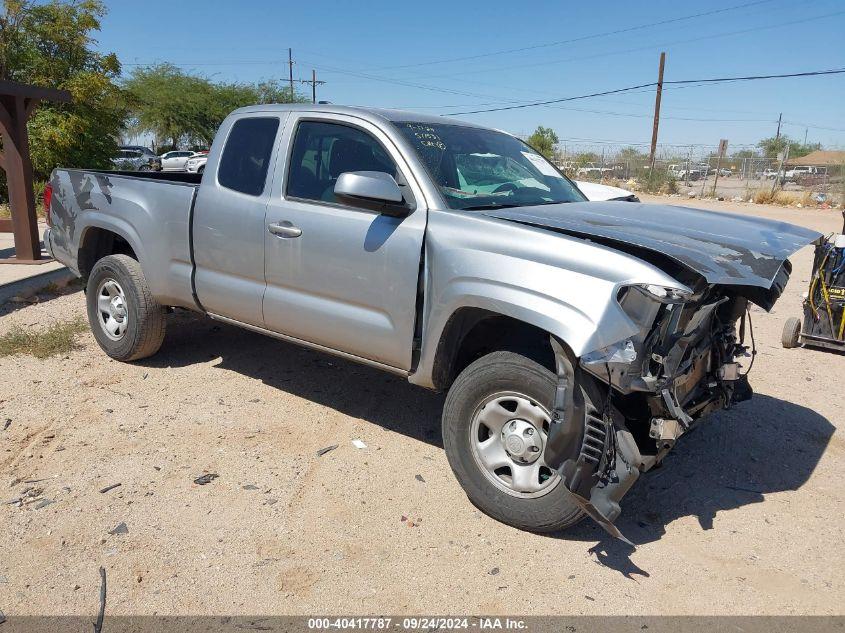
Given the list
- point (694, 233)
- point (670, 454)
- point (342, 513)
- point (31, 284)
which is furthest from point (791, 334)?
point (31, 284)

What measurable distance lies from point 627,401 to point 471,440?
2.65 feet

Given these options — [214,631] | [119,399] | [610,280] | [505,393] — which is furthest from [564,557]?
[119,399]

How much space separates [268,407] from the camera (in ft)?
16.0

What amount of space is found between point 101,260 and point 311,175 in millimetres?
2311

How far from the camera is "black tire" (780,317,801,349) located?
6574 millimetres

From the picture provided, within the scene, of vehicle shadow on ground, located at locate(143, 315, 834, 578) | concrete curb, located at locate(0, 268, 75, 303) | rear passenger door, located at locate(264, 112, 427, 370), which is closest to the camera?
vehicle shadow on ground, located at locate(143, 315, 834, 578)

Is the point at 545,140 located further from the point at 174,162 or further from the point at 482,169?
the point at 482,169

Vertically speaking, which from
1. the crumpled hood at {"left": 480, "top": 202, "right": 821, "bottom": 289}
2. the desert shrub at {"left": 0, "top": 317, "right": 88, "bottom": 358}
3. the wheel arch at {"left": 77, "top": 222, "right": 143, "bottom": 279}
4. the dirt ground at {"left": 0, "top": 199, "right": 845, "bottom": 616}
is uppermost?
the crumpled hood at {"left": 480, "top": 202, "right": 821, "bottom": 289}

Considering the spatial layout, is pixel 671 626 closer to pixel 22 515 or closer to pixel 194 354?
pixel 22 515

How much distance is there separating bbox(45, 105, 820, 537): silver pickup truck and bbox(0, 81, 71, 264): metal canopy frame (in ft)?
17.6

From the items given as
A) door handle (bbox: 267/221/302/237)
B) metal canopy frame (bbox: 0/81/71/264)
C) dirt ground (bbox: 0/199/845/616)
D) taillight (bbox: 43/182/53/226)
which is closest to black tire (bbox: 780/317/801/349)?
dirt ground (bbox: 0/199/845/616)

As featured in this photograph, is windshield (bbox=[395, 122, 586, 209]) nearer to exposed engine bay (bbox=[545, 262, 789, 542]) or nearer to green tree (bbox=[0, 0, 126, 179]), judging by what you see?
exposed engine bay (bbox=[545, 262, 789, 542])

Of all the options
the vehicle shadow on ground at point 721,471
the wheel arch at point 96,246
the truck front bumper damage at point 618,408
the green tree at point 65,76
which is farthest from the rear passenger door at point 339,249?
the green tree at point 65,76

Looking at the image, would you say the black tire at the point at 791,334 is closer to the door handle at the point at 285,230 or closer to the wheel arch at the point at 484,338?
the wheel arch at the point at 484,338
